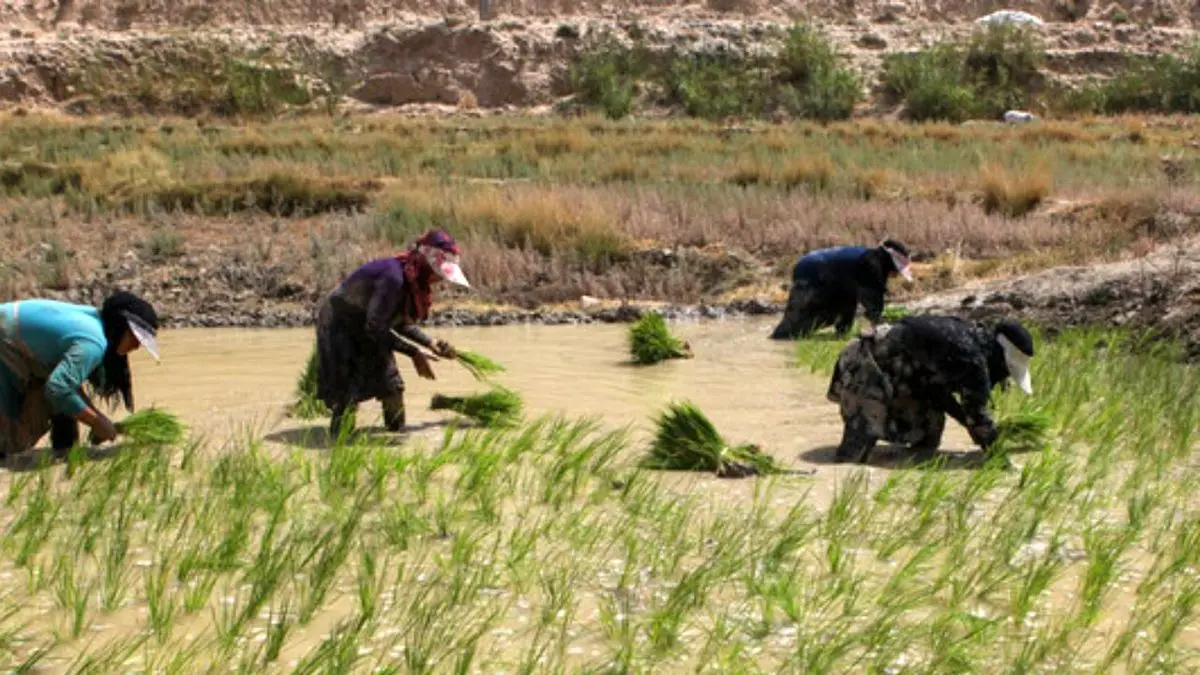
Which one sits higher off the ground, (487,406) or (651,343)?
(487,406)

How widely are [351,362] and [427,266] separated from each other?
1.97ft

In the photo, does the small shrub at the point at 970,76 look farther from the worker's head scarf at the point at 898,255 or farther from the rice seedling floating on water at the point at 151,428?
the rice seedling floating on water at the point at 151,428

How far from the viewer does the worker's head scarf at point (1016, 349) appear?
6488 millimetres

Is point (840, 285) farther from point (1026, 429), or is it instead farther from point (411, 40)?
point (411, 40)

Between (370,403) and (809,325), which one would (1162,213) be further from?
(370,403)

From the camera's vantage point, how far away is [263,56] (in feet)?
134

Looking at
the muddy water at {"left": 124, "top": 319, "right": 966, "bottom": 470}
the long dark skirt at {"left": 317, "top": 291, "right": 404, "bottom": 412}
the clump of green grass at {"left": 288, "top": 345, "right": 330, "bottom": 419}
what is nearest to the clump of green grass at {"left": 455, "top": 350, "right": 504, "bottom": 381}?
the muddy water at {"left": 124, "top": 319, "right": 966, "bottom": 470}

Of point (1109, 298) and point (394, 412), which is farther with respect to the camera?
point (1109, 298)

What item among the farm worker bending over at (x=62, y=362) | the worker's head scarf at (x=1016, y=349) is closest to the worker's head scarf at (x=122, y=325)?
the farm worker bending over at (x=62, y=362)

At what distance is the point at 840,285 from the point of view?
11.6 meters

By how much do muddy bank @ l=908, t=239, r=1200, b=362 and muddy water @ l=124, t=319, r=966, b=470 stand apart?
67.1 inches

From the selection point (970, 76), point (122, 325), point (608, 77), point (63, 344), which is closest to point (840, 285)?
point (122, 325)

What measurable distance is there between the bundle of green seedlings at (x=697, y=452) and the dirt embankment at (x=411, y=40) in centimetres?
Answer: 3477

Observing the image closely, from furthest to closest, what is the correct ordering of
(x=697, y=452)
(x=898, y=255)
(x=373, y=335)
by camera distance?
(x=898, y=255), (x=373, y=335), (x=697, y=452)
